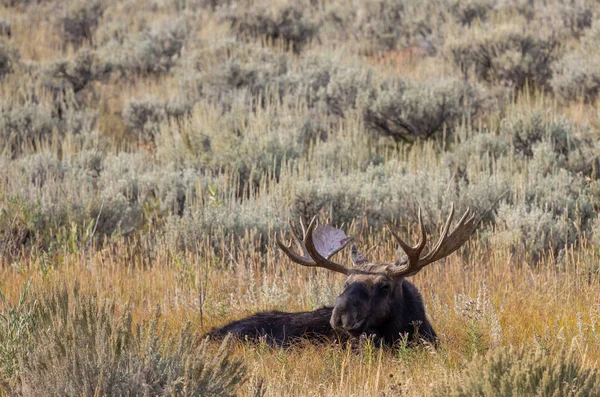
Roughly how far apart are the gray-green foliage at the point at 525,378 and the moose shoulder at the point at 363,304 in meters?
1.82

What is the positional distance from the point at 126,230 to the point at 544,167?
5.37 m

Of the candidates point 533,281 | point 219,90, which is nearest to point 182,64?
point 219,90

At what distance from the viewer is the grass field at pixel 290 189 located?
14.4 ft

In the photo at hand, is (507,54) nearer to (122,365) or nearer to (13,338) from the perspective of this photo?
(13,338)

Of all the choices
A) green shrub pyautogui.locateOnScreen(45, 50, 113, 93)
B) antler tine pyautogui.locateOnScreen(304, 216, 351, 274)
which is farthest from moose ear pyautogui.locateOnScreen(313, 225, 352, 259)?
green shrub pyautogui.locateOnScreen(45, 50, 113, 93)

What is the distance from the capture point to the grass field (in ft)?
14.4

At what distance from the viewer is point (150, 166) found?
12281 millimetres

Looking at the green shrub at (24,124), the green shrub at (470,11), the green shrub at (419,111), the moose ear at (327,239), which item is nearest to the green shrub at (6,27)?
the green shrub at (24,124)

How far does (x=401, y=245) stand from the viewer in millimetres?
5496

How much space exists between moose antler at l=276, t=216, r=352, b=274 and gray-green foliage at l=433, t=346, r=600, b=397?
246 cm

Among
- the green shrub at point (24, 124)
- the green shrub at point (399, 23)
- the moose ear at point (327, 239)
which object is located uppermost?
the green shrub at point (399, 23)

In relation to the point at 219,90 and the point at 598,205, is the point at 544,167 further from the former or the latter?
the point at 219,90

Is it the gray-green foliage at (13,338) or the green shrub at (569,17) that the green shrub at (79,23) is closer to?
the green shrub at (569,17)

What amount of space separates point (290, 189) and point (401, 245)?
4.65 meters
